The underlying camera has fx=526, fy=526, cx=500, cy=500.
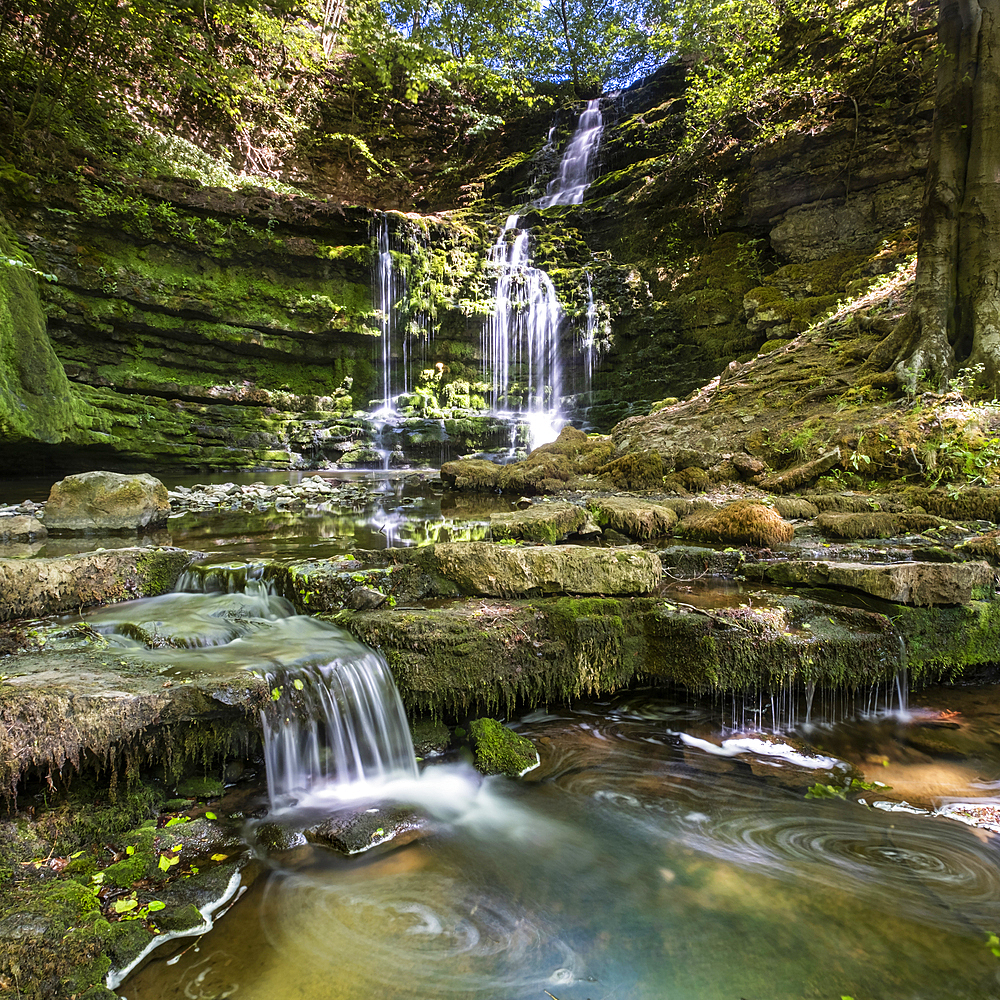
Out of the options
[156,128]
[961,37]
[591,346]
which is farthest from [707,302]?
[156,128]

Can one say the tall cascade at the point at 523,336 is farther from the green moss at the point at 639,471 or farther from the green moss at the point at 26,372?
the green moss at the point at 26,372

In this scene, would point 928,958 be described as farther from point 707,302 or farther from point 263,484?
point 707,302

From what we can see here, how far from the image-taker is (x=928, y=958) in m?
2.09

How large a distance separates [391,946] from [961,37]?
12285 millimetres

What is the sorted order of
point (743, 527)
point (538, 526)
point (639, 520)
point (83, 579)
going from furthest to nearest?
point (639, 520)
point (538, 526)
point (743, 527)
point (83, 579)

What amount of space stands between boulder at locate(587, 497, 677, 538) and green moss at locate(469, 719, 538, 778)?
9.72ft

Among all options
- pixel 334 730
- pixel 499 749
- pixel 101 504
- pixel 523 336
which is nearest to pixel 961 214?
pixel 499 749

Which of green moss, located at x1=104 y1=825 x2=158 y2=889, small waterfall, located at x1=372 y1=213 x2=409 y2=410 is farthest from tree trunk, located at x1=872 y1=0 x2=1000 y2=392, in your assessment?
small waterfall, located at x1=372 y1=213 x2=409 y2=410

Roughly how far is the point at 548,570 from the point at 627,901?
215 cm

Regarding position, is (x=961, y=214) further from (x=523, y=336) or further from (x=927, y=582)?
(x=523, y=336)

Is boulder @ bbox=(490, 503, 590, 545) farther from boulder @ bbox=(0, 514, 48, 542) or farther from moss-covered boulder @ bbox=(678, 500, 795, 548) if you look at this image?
boulder @ bbox=(0, 514, 48, 542)

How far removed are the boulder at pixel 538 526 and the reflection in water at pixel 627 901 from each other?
2.48 meters

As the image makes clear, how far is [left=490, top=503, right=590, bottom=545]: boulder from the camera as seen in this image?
5465 millimetres

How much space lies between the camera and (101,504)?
702 cm
